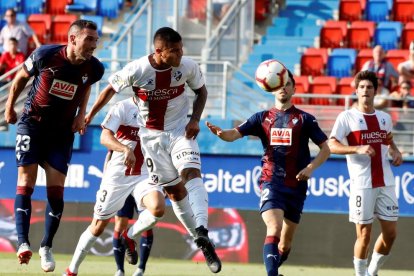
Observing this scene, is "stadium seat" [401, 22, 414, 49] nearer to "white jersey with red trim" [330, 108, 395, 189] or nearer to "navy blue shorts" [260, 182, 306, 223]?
"white jersey with red trim" [330, 108, 395, 189]

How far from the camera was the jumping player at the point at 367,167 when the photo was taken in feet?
40.1

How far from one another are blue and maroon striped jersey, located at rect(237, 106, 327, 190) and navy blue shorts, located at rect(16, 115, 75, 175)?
70.4 inches

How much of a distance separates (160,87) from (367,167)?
8.81 feet

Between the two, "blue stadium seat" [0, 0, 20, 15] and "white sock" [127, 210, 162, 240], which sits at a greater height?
"blue stadium seat" [0, 0, 20, 15]

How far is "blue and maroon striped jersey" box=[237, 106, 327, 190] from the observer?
11.5m

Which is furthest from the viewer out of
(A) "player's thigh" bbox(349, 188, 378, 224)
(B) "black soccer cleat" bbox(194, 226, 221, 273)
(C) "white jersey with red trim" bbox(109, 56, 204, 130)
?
(A) "player's thigh" bbox(349, 188, 378, 224)


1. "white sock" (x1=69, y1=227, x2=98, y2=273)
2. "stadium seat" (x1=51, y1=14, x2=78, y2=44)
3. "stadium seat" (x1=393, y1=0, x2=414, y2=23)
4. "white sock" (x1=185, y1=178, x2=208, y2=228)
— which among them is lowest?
"white sock" (x1=69, y1=227, x2=98, y2=273)

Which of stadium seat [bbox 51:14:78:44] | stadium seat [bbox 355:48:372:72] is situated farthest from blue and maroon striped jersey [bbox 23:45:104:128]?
stadium seat [bbox 51:14:78:44]

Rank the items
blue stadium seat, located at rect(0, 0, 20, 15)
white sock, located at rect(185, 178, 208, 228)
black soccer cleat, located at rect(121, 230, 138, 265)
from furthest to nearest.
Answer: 1. blue stadium seat, located at rect(0, 0, 20, 15)
2. black soccer cleat, located at rect(121, 230, 138, 265)
3. white sock, located at rect(185, 178, 208, 228)

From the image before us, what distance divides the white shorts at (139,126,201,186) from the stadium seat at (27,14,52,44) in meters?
10.4

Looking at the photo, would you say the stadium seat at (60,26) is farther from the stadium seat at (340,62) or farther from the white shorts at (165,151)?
the white shorts at (165,151)

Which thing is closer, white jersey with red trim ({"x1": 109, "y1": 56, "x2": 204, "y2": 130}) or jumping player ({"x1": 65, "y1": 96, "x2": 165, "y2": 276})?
white jersey with red trim ({"x1": 109, "y1": 56, "x2": 204, "y2": 130})

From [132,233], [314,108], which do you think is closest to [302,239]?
[314,108]

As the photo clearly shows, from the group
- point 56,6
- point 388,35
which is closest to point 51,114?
point 388,35
